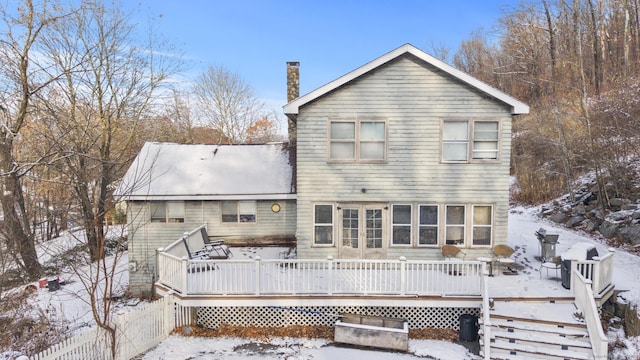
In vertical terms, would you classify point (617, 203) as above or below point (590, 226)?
above

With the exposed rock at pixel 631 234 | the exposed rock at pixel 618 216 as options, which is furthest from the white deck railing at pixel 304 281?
the exposed rock at pixel 618 216

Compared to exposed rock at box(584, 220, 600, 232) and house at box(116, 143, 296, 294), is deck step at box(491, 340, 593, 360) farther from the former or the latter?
exposed rock at box(584, 220, 600, 232)

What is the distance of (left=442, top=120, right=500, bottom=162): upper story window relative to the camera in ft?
36.9

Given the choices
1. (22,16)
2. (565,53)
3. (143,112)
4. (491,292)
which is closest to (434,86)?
(491,292)

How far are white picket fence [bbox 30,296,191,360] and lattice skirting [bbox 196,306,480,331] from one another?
0.81 m

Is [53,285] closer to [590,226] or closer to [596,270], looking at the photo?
[596,270]

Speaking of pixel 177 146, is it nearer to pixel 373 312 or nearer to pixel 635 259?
pixel 373 312

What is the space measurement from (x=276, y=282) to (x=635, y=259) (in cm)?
1248

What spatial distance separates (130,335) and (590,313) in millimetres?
10300

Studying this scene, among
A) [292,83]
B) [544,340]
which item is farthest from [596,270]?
[292,83]

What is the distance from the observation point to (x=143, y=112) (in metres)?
22.5

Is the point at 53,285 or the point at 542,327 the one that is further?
the point at 53,285

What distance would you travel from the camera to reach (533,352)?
26.5 ft

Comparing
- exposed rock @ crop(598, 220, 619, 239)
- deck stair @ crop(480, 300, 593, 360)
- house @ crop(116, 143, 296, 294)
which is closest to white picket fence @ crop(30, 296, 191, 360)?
house @ crop(116, 143, 296, 294)
